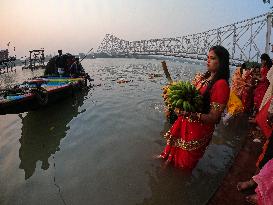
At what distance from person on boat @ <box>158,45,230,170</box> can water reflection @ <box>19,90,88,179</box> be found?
137 inches

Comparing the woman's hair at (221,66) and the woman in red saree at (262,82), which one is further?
the woman in red saree at (262,82)

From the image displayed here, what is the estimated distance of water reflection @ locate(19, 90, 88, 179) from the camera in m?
7.01

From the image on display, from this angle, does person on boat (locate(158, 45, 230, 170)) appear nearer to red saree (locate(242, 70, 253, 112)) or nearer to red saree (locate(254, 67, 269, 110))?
red saree (locate(254, 67, 269, 110))

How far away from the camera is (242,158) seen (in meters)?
4.96

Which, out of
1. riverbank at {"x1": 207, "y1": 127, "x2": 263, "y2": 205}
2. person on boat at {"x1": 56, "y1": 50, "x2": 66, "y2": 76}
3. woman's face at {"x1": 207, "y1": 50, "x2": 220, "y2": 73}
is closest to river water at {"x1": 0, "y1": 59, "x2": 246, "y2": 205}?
riverbank at {"x1": 207, "y1": 127, "x2": 263, "y2": 205}

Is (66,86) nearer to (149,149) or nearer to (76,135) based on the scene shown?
(76,135)

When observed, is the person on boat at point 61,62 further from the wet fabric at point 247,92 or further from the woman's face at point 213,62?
the woman's face at point 213,62

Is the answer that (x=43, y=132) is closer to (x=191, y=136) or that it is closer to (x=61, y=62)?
(x=191, y=136)

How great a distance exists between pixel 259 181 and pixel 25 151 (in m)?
6.30

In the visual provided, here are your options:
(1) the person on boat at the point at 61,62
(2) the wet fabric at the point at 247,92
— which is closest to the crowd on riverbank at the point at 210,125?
(2) the wet fabric at the point at 247,92

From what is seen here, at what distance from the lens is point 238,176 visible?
426cm

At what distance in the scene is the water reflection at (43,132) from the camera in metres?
7.01

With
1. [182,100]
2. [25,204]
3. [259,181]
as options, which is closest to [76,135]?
[25,204]

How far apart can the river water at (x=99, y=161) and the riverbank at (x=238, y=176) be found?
0.55m
